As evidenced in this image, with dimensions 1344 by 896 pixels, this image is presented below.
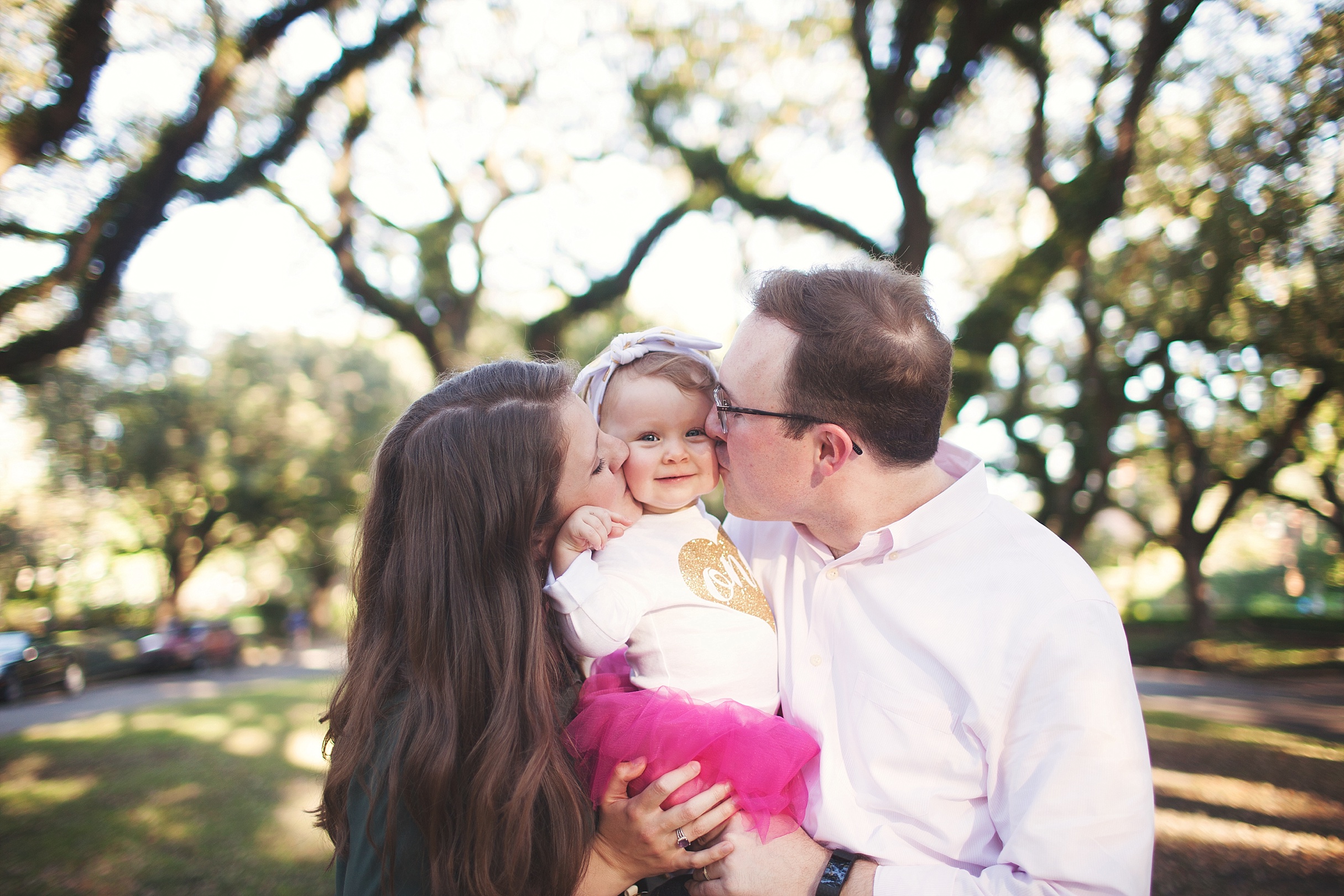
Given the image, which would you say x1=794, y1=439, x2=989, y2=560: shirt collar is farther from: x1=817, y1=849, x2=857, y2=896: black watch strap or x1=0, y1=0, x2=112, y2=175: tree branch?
x1=0, y1=0, x2=112, y2=175: tree branch

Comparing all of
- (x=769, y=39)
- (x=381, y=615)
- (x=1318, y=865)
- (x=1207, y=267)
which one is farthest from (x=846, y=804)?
(x=769, y=39)

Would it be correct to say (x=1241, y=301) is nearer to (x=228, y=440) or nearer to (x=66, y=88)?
(x=66, y=88)

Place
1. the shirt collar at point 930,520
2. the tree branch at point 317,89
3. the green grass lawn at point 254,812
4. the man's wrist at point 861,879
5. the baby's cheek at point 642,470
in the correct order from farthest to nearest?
the tree branch at point 317,89
the green grass lawn at point 254,812
the baby's cheek at point 642,470
the shirt collar at point 930,520
the man's wrist at point 861,879

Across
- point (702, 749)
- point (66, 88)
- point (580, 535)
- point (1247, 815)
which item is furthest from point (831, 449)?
point (66, 88)

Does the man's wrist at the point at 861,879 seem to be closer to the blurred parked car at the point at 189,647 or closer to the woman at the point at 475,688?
the woman at the point at 475,688

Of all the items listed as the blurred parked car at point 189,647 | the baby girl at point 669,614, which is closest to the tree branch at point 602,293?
the baby girl at point 669,614

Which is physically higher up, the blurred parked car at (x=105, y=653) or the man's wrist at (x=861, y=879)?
the man's wrist at (x=861, y=879)

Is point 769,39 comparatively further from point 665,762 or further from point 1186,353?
point 665,762

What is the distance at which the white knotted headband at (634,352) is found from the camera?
9.16 feet

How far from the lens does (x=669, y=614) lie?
2.36 metres

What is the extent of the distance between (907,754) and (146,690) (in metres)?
20.0

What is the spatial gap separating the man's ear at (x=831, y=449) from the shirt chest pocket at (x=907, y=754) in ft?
2.19

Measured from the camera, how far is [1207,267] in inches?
420

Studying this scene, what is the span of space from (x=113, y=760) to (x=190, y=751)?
685 millimetres
